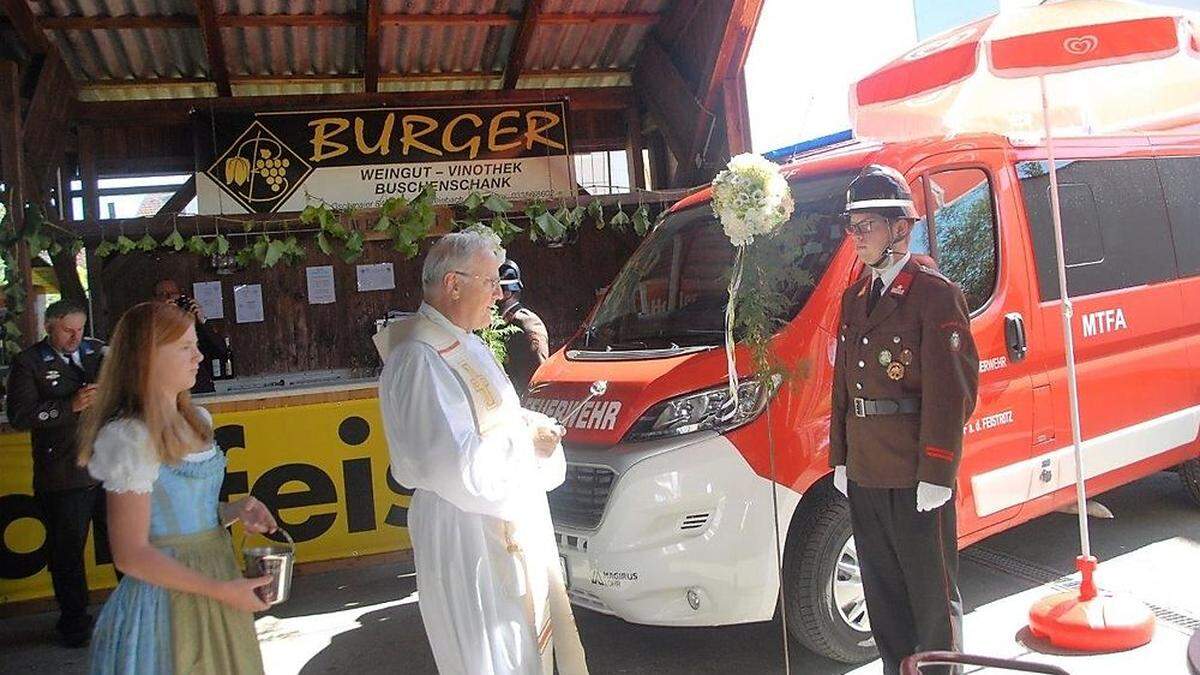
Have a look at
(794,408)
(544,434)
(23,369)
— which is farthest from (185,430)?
(23,369)

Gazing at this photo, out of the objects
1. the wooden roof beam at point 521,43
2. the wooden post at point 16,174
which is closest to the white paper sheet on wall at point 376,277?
the wooden roof beam at point 521,43

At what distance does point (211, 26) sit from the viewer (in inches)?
323

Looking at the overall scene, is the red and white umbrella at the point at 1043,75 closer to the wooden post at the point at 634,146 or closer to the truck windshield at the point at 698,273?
the truck windshield at the point at 698,273

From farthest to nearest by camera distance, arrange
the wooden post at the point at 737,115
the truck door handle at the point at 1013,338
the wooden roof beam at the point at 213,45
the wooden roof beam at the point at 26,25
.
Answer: the wooden post at the point at 737,115 → the wooden roof beam at the point at 213,45 → the wooden roof beam at the point at 26,25 → the truck door handle at the point at 1013,338

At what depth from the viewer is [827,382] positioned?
4137 mm

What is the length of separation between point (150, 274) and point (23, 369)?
4.58 m

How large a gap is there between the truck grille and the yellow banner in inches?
Answer: 102

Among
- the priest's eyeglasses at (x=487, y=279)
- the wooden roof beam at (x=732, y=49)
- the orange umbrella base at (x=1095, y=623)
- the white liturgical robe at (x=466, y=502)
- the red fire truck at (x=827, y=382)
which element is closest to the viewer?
the white liturgical robe at (x=466, y=502)

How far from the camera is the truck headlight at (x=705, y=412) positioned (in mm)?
3951

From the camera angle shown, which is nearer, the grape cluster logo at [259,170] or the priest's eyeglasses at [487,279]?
the priest's eyeglasses at [487,279]

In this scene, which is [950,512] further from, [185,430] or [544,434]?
[185,430]

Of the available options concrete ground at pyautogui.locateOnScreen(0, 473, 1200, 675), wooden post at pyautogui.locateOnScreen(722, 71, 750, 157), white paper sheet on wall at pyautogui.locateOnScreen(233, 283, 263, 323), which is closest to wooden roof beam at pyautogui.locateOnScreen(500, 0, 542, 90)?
wooden post at pyautogui.locateOnScreen(722, 71, 750, 157)

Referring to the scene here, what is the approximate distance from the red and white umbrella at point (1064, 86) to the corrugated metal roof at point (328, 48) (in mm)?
4352

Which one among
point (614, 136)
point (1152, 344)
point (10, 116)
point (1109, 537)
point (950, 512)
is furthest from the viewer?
point (614, 136)
